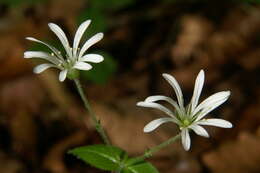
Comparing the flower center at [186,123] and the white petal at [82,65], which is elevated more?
the white petal at [82,65]

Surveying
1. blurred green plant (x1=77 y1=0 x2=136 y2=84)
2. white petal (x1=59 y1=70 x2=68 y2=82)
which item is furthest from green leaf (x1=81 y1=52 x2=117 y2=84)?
white petal (x1=59 y1=70 x2=68 y2=82)

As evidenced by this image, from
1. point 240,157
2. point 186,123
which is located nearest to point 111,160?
point 186,123

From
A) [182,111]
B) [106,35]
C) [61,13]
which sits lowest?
[182,111]

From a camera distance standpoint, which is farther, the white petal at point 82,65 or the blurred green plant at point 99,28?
the blurred green plant at point 99,28

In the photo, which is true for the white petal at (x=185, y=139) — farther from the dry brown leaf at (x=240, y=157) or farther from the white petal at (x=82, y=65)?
the dry brown leaf at (x=240, y=157)

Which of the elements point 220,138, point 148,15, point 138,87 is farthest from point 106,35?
point 220,138

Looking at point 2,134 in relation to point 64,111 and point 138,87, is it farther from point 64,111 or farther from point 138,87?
point 138,87

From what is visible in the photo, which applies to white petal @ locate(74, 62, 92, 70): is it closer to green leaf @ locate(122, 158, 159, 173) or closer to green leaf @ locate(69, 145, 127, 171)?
green leaf @ locate(69, 145, 127, 171)

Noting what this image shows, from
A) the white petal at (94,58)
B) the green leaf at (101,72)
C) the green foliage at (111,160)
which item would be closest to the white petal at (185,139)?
the green foliage at (111,160)
